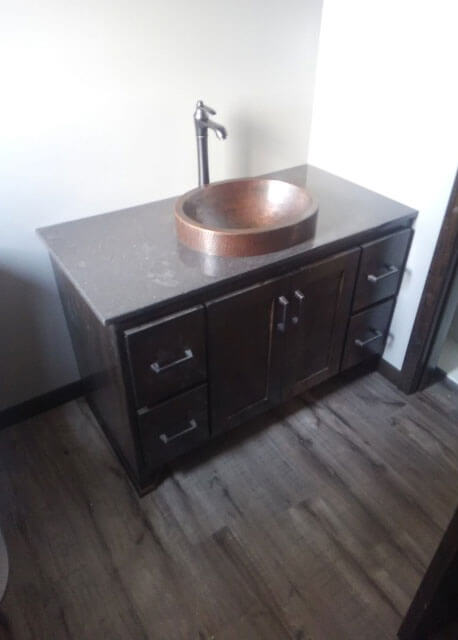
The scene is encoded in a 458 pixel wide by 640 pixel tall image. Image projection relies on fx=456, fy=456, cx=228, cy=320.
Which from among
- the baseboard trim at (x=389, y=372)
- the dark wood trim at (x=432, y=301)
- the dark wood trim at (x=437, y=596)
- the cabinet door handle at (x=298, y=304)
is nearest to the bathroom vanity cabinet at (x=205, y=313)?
the cabinet door handle at (x=298, y=304)

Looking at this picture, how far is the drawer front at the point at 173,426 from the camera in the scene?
1.20m

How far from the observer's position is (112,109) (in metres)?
1.28

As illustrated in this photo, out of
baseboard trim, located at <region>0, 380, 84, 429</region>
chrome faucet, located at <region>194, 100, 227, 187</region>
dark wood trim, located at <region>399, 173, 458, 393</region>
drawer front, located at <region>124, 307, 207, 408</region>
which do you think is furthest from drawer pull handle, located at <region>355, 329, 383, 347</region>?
baseboard trim, located at <region>0, 380, 84, 429</region>

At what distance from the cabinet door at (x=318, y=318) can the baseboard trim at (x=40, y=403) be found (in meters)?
0.78

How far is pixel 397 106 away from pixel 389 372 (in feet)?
3.08

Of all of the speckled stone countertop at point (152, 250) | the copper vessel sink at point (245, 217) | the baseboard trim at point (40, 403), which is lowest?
the baseboard trim at point (40, 403)

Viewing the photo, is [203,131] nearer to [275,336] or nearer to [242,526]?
[275,336]

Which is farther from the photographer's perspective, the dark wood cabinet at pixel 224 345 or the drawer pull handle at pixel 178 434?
the drawer pull handle at pixel 178 434

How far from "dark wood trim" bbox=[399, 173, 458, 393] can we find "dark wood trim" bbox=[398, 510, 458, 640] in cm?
77

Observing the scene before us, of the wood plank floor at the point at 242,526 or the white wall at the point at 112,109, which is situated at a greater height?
the white wall at the point at 112,109

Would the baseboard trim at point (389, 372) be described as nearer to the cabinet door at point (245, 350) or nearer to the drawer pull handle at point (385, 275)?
the drawer pull handle at point (385, 275)

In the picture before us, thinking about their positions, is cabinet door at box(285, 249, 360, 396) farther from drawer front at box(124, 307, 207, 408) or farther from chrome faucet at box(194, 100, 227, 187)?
chrome faucet at box(194, 100, 227, 187)

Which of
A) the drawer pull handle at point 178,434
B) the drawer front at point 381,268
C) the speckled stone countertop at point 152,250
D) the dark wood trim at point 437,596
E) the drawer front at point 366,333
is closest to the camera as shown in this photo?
the dark wood trim at point 437,596

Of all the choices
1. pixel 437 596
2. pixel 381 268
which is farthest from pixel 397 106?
pixel 437 596
